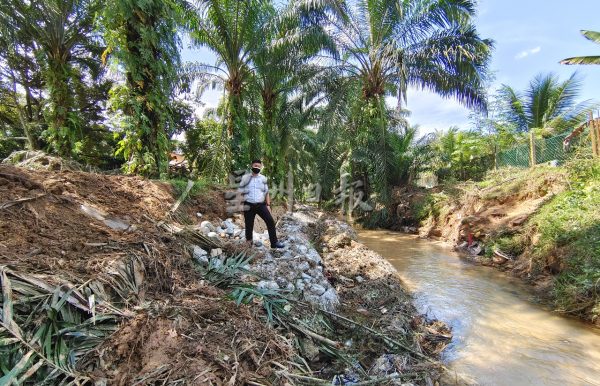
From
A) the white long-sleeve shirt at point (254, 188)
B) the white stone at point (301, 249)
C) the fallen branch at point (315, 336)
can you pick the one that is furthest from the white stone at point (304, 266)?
the fallen branch at point (315, 336)

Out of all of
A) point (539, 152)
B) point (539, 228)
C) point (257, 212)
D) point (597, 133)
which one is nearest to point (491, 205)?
point (539, 152)

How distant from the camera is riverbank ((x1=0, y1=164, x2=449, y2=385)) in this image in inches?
82.4

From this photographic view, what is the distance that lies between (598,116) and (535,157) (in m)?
2.92

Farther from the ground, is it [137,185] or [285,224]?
[137,185]

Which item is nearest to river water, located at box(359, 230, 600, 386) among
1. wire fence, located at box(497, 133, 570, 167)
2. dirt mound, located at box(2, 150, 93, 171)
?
wire fence, located at box(497, 133, 570, 167)

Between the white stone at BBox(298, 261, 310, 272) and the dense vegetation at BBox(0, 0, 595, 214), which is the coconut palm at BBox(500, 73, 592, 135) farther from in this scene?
the white stone at BBox(298, 261, 310, 272)

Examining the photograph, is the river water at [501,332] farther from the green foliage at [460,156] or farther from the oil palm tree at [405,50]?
the green foliage at [460,156]

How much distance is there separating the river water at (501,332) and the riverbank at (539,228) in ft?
1.38

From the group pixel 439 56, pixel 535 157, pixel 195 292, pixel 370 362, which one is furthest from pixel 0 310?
pixel 535 157

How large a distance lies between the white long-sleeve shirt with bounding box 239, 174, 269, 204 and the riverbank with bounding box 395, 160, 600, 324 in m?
4.87

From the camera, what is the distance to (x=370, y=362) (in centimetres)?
308

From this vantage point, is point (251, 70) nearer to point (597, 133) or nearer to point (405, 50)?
point (405, 50)

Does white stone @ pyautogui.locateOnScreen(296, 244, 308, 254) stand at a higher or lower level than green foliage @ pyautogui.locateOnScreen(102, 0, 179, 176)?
lower

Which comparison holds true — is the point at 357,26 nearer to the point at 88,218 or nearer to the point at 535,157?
the point at 535,157
